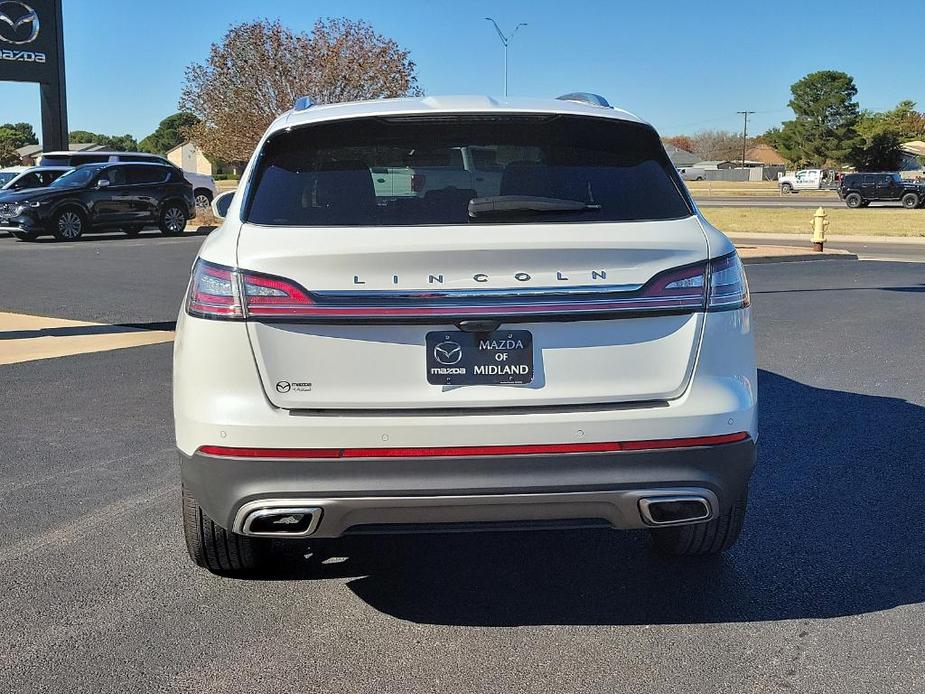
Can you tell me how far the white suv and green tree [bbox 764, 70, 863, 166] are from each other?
98908 mm

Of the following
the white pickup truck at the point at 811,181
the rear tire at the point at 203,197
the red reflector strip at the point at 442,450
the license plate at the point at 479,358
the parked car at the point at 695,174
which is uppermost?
the parked car at the point at 695,174

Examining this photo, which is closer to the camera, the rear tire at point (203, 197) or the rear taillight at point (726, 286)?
the rear taillight at point (726, 286)

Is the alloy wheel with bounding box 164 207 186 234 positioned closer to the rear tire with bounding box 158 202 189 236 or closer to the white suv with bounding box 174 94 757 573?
the rear tire with bounding box 158 202 189 236

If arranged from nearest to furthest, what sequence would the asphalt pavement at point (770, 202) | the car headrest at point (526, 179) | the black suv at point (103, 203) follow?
the car headrest at point (526, 179) → the black suv at point (103, 203) → the asphalt pavement at point (770, 202)

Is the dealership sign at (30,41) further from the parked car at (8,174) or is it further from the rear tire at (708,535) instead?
the rear tire at (708,535)

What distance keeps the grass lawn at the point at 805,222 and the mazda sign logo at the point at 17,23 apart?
74.0ft

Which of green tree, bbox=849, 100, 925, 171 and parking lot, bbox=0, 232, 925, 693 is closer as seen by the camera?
parking lot, bbox=0, 232, 925, 693

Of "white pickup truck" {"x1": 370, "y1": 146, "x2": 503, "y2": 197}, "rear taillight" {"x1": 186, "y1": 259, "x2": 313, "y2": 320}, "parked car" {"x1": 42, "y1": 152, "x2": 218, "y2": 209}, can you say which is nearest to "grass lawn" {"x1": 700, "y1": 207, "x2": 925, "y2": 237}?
"parked car" {"x1": 42, "y1": 152, "x2": 218, "y2": 209}

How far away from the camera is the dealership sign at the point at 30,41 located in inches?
1326

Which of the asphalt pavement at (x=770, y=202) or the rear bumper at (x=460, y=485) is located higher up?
the asphalt pavement at (x=770, y=202)

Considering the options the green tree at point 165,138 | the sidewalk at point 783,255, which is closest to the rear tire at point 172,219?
→ the sidewalk at point 783,255

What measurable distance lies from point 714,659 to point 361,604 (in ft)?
4.16

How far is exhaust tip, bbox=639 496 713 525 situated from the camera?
3336 mm

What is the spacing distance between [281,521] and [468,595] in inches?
35.5
